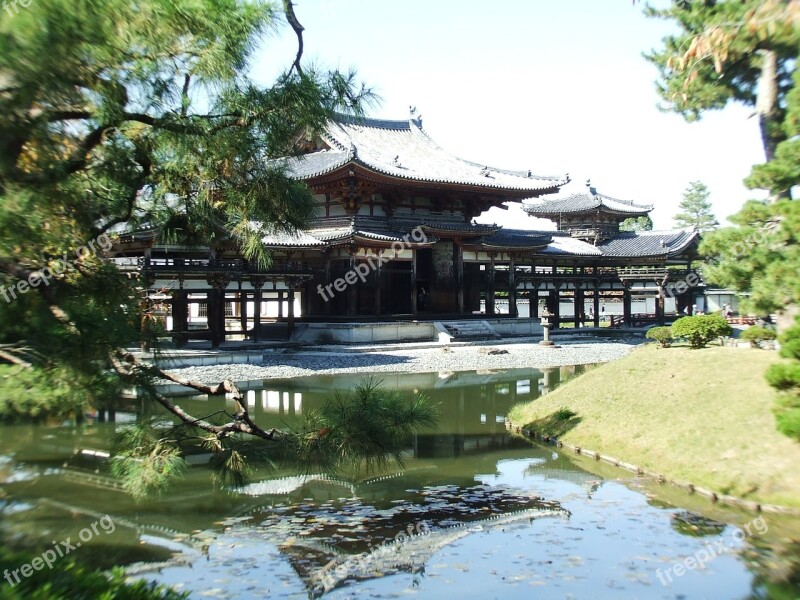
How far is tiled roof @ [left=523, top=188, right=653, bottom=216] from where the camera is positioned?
141ft

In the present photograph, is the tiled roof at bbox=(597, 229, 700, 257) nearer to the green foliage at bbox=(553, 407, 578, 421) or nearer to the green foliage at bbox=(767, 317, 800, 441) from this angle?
the green foliage at bbox=(553, 407, 578, 421)

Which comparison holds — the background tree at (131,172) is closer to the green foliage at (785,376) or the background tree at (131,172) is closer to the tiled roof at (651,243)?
the green foliage at (785,376)

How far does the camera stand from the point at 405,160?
35.7 m

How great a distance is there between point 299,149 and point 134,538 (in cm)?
491

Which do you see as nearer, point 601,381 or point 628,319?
point 601,381

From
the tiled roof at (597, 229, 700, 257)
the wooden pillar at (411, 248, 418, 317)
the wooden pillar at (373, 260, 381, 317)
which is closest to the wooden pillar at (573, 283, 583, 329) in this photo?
the tiled roof at (597, 229, 700, 257)

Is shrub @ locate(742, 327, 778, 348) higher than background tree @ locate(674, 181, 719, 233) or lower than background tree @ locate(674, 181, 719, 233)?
lower

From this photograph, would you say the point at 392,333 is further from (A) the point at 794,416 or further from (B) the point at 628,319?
(A) the point at 794,416

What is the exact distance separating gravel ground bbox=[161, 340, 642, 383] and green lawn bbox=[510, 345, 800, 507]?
889 centimetres

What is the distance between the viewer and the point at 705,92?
13023 millimetres

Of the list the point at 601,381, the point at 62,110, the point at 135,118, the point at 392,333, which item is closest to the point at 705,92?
the point at 601,381

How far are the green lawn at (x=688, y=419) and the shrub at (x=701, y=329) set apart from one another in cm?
45

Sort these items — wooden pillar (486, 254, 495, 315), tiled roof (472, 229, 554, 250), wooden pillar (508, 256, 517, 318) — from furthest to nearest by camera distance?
1. wooden pillar (508, 256, 517, 318)
2. wooden pillar (486, 254, 495, 315)
3. tiled roof (472, 229, 554, 250)

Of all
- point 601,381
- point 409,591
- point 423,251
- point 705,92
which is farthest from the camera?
point 423,251
